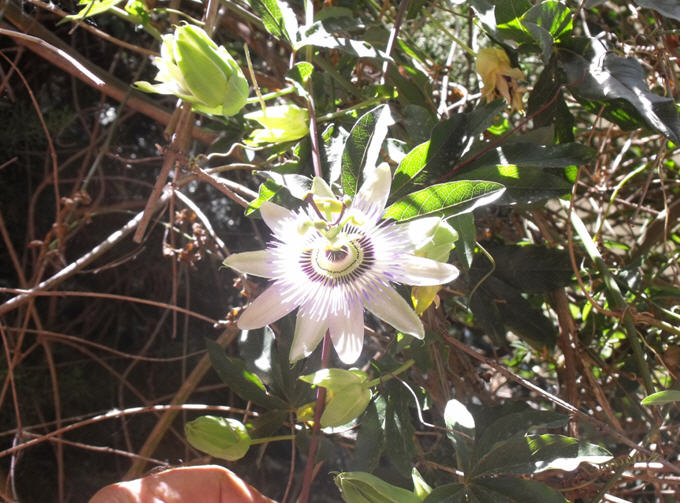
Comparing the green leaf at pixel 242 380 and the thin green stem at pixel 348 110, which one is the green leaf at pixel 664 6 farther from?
the green leaf at pixel 242 380

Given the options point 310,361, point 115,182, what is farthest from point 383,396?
point 115,182

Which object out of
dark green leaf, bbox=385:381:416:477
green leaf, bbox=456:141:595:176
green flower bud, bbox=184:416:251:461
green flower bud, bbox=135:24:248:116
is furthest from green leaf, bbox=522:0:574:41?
green flower bud, bbox=184:416:251:461

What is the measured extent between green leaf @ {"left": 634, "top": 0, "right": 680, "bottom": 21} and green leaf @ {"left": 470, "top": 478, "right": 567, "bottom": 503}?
0.56 meters

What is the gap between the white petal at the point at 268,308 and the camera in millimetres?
712

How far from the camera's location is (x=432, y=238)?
0.67 m

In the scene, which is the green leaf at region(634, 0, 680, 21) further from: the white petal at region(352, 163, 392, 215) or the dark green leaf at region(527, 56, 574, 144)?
the white petal at region(352, 163, 392, 215)

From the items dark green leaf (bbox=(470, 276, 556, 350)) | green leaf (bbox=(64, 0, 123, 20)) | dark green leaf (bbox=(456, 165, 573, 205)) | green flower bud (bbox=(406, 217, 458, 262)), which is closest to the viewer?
green flower bud (bbox=(406, 217, 458, 262))

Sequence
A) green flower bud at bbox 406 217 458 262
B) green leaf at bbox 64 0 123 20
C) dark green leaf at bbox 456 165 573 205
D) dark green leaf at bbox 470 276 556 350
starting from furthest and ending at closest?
dark green leaf at bbox 470 276 556 350 → green leaf at bbox 64 0 123 20 → dark green leaf at bbox 456 165 573 205 → green flower bud at bbox 406 217 458 262

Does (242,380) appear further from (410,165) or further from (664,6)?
(664,6)

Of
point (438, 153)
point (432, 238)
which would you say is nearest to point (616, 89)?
point (438, 153)

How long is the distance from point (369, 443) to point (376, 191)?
1.02 feet

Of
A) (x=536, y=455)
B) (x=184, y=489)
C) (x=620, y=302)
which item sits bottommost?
(x=184, y=489)

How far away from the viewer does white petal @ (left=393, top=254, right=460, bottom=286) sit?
26.6 inches

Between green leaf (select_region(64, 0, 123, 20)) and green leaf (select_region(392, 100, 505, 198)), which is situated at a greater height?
green leaf (select_region(64, 0, 123, 20))
